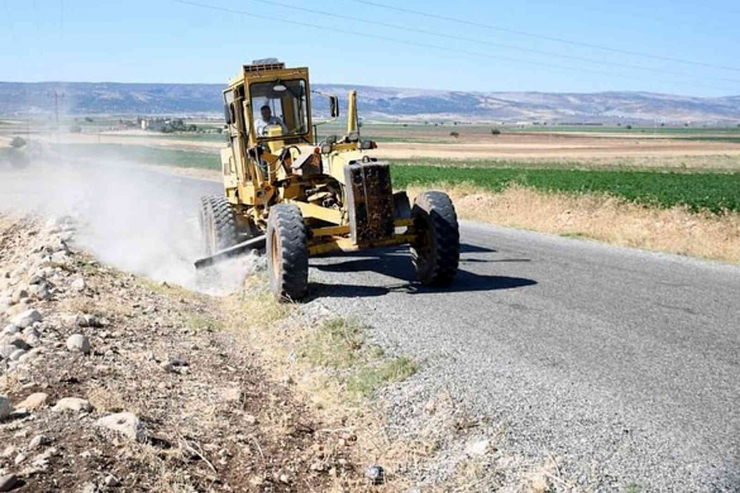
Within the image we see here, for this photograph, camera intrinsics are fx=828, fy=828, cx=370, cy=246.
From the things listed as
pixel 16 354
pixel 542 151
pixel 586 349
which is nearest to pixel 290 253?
pixel 16 354

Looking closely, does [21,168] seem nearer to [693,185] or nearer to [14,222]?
[14,222]

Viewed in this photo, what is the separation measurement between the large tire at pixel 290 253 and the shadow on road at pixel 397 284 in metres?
0.50

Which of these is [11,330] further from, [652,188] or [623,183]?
[623,183]

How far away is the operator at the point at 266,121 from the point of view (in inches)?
542

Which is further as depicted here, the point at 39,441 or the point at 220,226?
the point at 220,226

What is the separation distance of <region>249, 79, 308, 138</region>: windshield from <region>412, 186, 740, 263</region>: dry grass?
7983mm

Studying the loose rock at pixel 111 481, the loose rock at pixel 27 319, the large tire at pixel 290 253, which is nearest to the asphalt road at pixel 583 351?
the large tire at pixel 290 253

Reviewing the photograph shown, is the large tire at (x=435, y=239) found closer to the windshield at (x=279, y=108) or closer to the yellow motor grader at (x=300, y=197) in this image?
the yellow motor grader at (x=300, y=197)

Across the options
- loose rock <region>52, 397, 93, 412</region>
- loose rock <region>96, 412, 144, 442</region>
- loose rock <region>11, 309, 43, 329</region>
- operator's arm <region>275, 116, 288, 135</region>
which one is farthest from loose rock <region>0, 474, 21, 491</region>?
operator's arm <region>275, 116, 288, 135</region>

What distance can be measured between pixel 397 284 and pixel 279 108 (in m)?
3.79

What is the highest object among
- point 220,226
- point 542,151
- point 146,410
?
point 220,226

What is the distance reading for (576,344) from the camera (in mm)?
8766

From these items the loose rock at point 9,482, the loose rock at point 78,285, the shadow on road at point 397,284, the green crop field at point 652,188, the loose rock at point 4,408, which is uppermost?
the loose rock at point 4,408

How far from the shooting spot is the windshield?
13.7m
